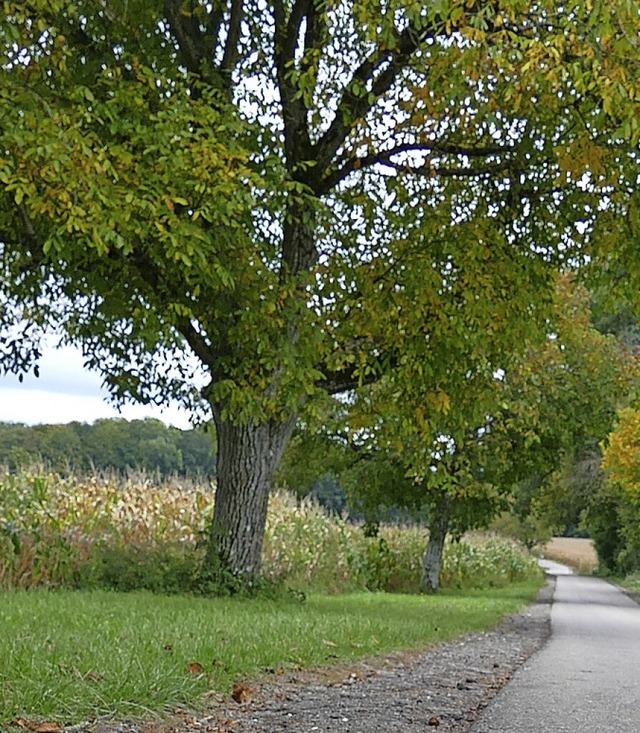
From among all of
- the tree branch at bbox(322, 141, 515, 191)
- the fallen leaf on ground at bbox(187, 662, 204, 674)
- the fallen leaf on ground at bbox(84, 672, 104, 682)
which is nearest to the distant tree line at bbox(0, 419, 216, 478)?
the tree branch at bbox(322, 141, 515, 191)

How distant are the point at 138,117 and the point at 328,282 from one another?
12.6 feet

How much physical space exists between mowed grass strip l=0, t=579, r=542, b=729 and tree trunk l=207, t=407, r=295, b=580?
81 cm

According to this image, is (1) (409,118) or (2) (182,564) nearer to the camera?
(1) (409,118)

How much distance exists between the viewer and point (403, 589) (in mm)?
27344

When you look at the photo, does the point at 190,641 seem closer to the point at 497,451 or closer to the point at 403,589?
the point at 497,451

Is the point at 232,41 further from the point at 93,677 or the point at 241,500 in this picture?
the point at 93,677

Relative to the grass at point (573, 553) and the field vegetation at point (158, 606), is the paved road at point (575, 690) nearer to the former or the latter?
the field vegetation at point (158, 606)

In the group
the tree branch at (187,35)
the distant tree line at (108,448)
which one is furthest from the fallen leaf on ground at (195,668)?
the distant tree line at (108,448)

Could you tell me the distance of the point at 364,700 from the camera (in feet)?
21.1

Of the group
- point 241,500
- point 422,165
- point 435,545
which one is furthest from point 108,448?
point 435,545

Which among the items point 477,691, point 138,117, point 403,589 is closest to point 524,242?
point 138,117

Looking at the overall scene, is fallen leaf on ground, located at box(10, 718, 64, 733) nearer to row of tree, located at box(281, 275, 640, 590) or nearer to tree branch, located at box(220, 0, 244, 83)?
tree branch, located at box(220, 0, 244, 83)

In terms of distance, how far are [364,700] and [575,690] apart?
7.39ft

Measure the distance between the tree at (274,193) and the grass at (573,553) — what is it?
6460cm
